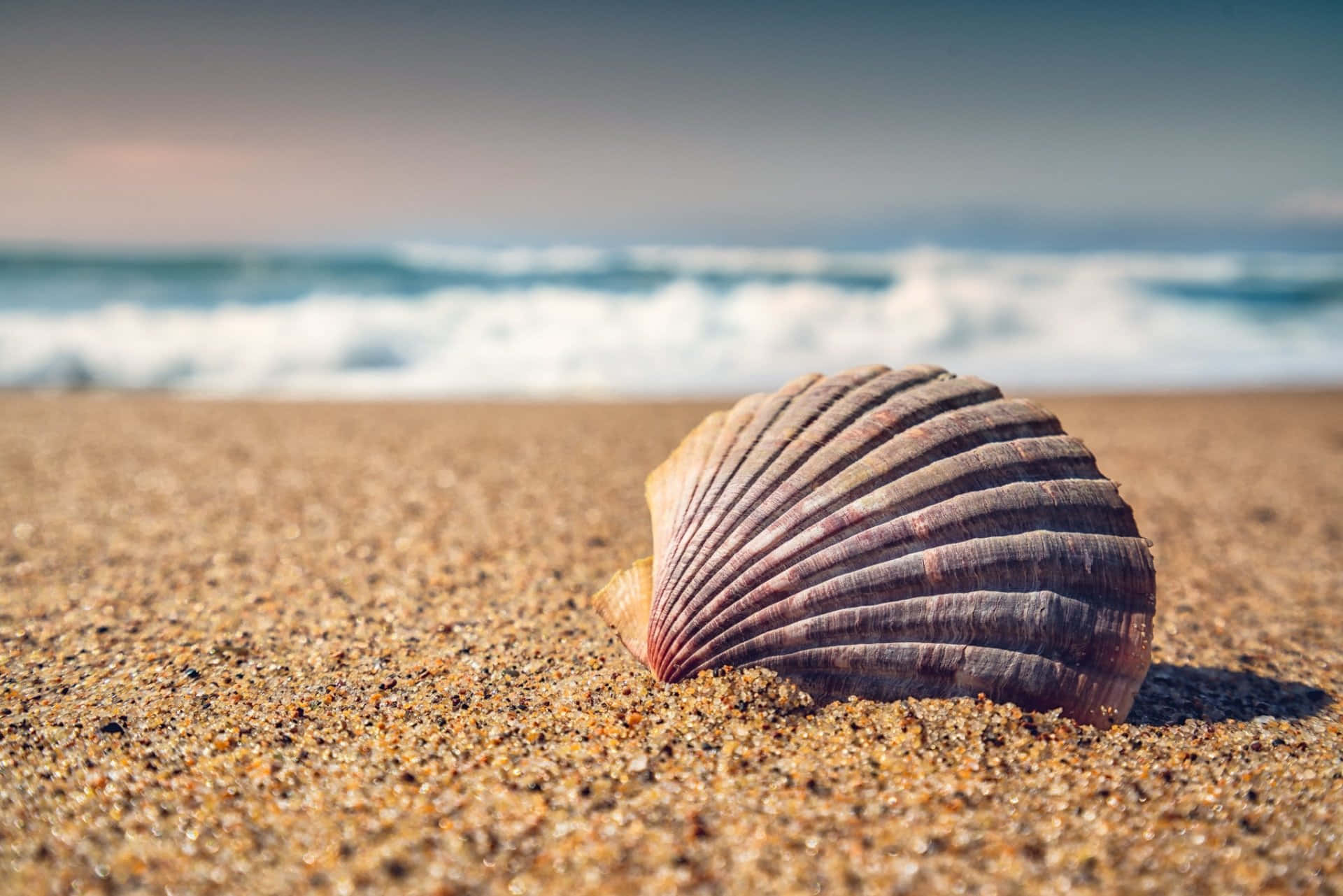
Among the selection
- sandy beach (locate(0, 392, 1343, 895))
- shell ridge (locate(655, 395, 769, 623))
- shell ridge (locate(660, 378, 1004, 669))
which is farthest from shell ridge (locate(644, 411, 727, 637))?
sandy beach (locate(0, 392, 1343, 895))

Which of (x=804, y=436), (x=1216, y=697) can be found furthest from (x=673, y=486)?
(x=1216, y=697)

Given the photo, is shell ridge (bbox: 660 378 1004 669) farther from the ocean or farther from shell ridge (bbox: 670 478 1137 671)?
the ocean

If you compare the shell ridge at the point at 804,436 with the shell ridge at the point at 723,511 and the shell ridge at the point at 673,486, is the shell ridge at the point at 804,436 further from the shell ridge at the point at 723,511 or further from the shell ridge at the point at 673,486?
the shell ridge at the point at 673,486

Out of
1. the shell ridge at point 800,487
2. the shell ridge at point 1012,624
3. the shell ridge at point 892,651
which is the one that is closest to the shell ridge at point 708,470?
the shell ridge at point 800,487

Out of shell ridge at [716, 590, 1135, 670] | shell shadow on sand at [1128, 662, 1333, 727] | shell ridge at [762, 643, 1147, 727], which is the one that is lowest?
shell shadow on sand at [1128, 662, 1333, 727]

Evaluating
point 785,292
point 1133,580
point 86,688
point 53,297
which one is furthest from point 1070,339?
point 53,297
